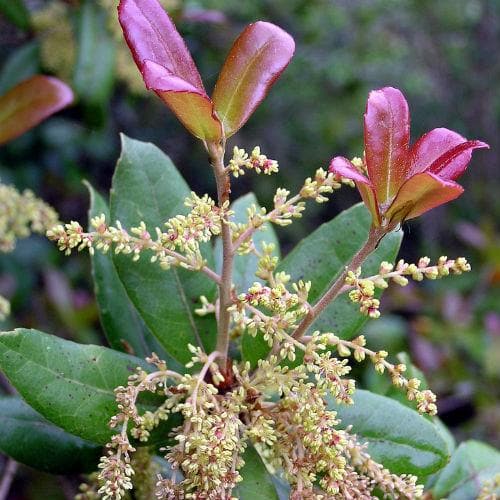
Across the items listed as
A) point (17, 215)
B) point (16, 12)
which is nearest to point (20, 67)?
point (16, 12)

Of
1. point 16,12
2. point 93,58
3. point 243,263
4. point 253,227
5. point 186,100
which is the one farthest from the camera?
point 93,58

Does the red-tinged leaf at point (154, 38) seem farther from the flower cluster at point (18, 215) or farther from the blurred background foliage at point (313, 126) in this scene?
the blurred background foliage at point (313, 126)

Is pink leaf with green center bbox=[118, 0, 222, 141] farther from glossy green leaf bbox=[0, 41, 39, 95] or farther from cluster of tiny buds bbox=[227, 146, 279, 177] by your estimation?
glossy green leaf bbox=[0, 41, 39, 95]

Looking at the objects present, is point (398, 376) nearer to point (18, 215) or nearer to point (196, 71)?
point (196, 71)

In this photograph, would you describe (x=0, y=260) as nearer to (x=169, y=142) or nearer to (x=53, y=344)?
(x=169, y=142)

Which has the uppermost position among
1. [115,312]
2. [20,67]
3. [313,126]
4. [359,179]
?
[313,126]

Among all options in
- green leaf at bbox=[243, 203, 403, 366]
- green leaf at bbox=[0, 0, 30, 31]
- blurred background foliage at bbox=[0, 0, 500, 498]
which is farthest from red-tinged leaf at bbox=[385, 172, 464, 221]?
green leaf at bbox=[0, 0, 30, 31]

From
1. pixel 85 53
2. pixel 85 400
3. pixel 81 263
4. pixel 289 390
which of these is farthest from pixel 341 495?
pixel 81 263

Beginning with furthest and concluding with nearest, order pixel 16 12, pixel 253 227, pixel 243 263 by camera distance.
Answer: pixel 16 12 < pixel 243 263 < pixel 253 227
